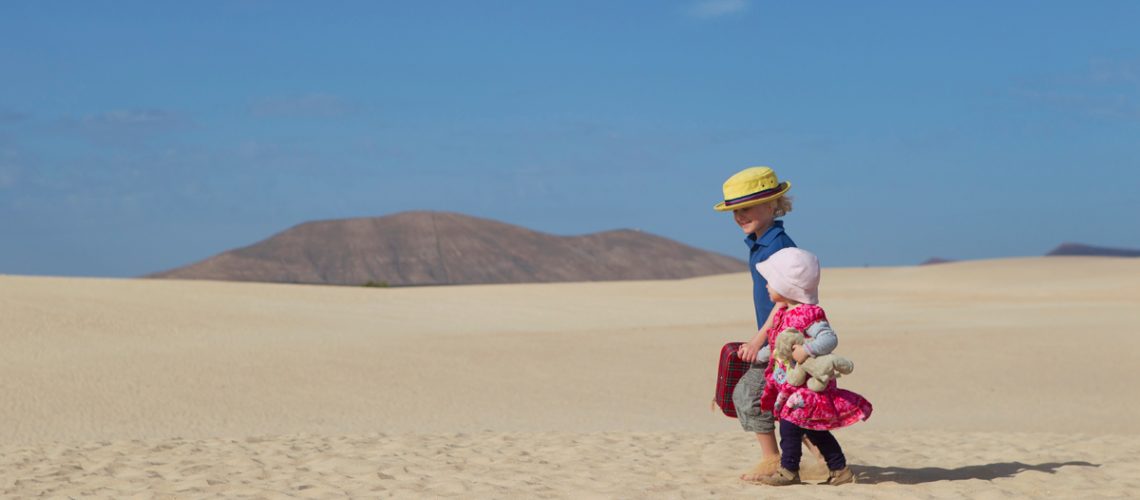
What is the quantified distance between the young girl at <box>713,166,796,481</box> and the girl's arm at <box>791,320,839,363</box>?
25cm

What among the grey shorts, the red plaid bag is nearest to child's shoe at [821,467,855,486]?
the grey shorts

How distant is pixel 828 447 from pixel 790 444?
30cm

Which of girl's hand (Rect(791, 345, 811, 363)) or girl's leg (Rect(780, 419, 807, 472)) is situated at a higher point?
girl's hand (Rect(791, 345, 811, 363))

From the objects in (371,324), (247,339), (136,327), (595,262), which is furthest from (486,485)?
(595,262)

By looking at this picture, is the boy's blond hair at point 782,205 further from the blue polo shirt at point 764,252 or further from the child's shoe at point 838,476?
the child's shoe at point 838,476

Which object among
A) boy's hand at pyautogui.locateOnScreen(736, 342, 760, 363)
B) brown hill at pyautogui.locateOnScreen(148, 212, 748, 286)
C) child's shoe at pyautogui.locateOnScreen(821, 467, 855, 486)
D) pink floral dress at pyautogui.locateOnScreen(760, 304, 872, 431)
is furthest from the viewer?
brown hill at pyautogui.locateOnScreen(148, 212, 748, 286)

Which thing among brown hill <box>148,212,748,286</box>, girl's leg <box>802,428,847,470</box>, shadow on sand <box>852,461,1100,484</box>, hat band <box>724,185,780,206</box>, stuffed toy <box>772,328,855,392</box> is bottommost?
shadow on sand <box>852,461,1100,484</box>

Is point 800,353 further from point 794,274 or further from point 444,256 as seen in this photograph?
point 444,256

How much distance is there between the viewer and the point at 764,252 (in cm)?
664

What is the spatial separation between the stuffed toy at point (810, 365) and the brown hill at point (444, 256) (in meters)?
47.9

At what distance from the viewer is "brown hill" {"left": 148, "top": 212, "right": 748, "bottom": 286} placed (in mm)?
54781

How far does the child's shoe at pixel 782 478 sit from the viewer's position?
6930 millimetres

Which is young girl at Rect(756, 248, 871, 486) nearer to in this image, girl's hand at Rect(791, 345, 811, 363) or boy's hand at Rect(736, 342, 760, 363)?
girl's hand at Rect(791, 345, 811, 363)

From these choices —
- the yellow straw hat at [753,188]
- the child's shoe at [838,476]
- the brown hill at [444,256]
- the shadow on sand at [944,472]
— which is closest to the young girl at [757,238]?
the yellow straw hat at [753,188]
